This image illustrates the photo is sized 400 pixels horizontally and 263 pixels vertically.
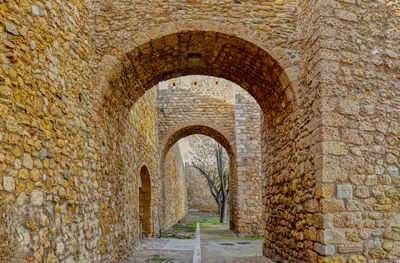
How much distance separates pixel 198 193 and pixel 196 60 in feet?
77.5

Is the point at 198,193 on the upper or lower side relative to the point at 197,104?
lower

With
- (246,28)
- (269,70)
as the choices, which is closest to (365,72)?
(269,70)

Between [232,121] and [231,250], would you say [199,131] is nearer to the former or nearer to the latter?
[232,121]

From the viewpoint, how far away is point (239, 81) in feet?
20.9

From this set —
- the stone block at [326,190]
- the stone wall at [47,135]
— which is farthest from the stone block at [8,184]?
the stone block at [326,190]

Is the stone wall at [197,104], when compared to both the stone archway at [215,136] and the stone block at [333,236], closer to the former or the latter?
the stone archway at [215,136]

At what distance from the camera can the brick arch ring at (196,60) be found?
4.85m

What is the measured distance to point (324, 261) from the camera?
147 inches

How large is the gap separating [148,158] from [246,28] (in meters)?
6.27

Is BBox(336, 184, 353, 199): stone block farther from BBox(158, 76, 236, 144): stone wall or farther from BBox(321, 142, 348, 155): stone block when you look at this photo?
BBox(158, 76, 236, 144): stone wall

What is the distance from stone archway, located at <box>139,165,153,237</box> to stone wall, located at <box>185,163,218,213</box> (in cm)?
1741

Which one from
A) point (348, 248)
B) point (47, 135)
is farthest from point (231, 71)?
point (47, 135)

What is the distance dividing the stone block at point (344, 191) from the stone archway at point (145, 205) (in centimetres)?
683

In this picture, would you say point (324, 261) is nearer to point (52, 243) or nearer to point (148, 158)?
point (52, 243)
